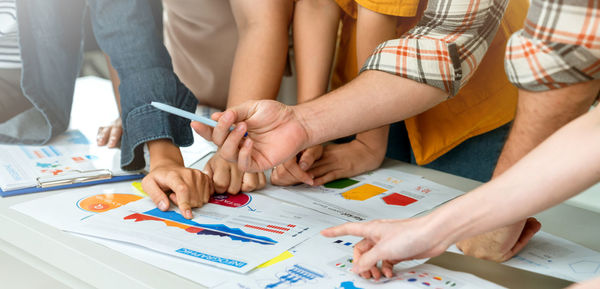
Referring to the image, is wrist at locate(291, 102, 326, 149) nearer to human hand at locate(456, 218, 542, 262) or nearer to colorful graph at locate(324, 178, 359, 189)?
colorful graph at locate(324, 178, 359, 189)

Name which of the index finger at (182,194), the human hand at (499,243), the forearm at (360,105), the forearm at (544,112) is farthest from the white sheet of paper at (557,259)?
the index finger at (182,194)

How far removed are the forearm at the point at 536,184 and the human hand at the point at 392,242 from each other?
14 mm

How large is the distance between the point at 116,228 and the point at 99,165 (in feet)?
0.92

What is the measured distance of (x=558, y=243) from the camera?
0.70 metres

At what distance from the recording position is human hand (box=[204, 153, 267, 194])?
83cm

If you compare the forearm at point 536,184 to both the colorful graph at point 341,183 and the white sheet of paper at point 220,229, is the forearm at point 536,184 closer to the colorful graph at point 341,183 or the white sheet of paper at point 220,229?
the white sheet of paper at point 220,229

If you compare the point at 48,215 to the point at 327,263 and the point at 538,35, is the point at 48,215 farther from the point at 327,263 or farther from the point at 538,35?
the point at 538,35

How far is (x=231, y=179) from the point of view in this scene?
0.84 meters

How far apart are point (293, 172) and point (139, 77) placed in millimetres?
324

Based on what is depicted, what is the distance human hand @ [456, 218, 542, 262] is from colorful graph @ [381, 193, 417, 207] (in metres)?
0.15

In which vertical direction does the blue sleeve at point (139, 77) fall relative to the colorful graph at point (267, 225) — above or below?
above

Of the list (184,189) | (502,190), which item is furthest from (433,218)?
(184,189)

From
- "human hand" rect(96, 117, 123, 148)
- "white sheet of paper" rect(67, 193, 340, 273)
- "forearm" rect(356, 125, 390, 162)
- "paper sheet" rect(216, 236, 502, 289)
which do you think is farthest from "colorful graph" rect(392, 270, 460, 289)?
"human hand" rect(96, 117, 123, 148)

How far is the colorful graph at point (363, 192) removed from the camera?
0.84 m
